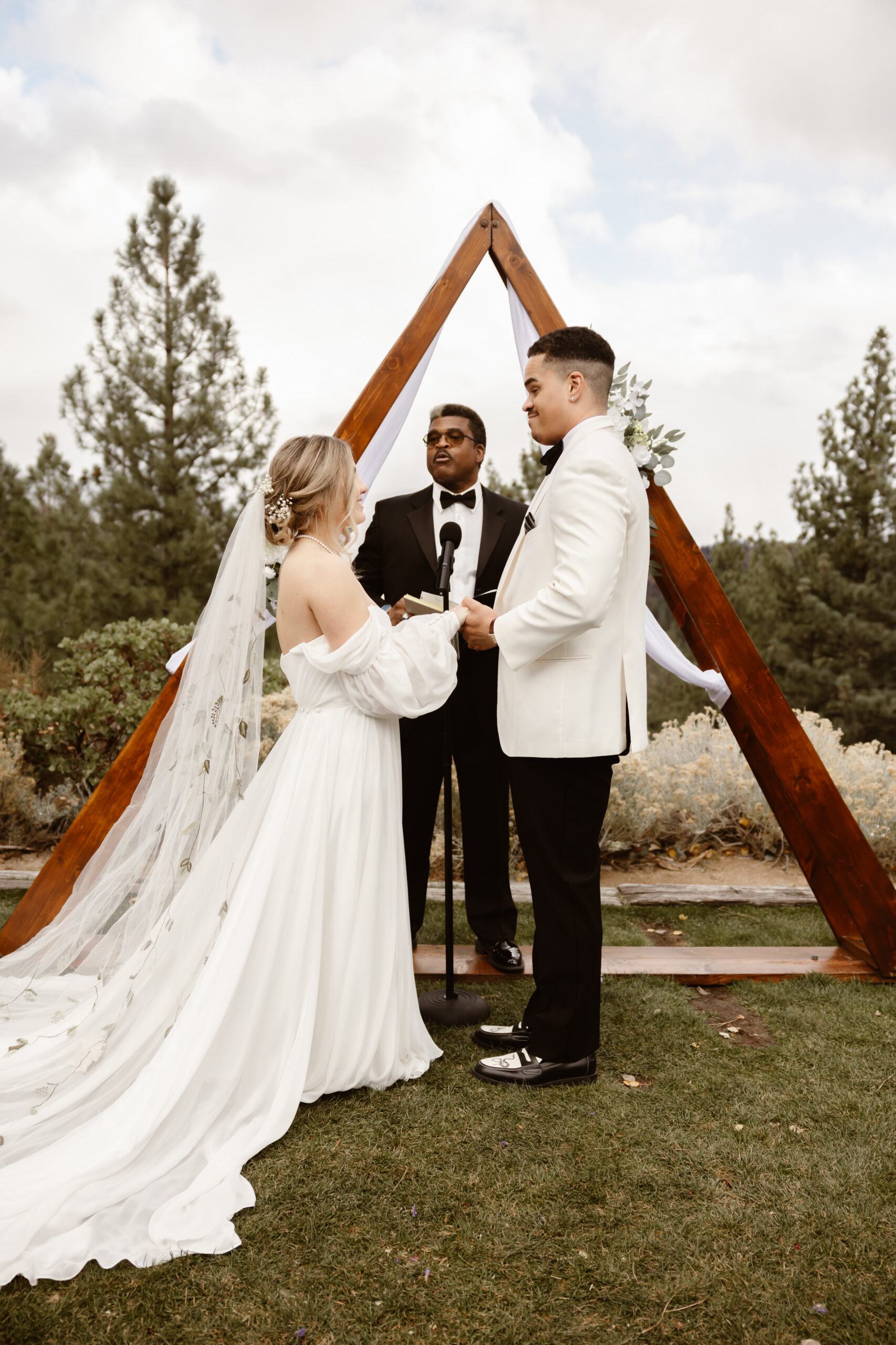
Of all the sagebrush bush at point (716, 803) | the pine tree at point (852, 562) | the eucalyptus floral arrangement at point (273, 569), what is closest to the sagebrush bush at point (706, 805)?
the sagebrush bush at point (716, 803)

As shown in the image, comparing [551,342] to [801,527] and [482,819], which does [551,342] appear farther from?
[801,527]

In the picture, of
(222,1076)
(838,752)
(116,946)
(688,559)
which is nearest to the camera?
(222,1076)

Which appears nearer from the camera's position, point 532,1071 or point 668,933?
point 532,1071

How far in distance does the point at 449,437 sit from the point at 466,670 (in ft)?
3.61

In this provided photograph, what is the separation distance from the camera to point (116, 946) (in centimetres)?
276

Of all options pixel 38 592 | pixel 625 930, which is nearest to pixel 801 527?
pixel 625 930

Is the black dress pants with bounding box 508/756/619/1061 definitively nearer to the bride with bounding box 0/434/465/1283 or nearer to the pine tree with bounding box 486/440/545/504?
the bride with bounding box 0/434/465/1283

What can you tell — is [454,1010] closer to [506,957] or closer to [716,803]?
[506,957]

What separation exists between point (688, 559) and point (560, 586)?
1.49 metres

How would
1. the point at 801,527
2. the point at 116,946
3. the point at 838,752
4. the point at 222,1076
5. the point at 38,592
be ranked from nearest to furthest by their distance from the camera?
the point at 222,1076, the point at 116,946, the point at 838,752, the point at 38,592, the point at 801,527

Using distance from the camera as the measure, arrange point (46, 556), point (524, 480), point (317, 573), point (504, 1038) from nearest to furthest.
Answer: point (317, 573), point (504, 1038), point (524, 480), point (46, 556)

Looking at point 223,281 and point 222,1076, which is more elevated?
point 223,281

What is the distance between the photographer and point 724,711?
397cm

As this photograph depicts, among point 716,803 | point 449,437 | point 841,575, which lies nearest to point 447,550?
point 449,437
